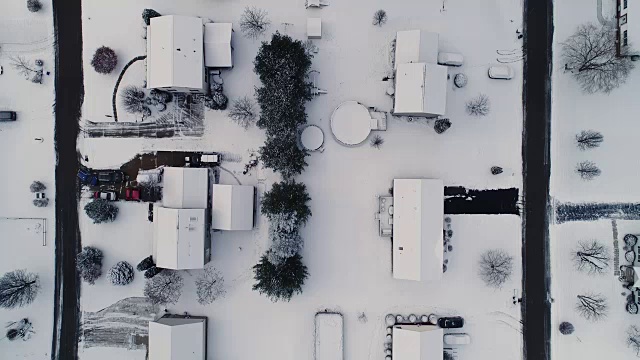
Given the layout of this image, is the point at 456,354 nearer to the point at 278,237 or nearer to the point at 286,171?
the point at 278,237

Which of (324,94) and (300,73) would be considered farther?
(324,94)

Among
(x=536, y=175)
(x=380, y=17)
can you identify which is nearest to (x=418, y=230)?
(x=536, y=175)

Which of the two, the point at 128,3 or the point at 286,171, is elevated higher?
the point at 128,3

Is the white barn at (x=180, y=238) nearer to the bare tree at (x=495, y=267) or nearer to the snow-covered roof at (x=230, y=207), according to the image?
the snow-covered roof at (x=230, y=207)

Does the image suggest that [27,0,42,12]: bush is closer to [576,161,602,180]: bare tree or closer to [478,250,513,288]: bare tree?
[478,250,513,288]: bare tree

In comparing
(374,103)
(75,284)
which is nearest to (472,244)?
(374,103)
